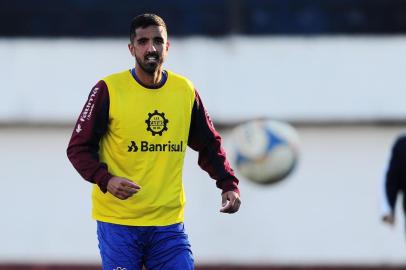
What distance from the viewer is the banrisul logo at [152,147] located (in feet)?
19.0

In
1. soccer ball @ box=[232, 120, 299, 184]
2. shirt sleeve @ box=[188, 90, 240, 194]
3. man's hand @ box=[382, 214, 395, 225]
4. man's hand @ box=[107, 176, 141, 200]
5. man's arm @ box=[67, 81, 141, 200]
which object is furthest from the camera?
soccer ball @ box=[232, 120, 299, 184]

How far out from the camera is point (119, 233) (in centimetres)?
582

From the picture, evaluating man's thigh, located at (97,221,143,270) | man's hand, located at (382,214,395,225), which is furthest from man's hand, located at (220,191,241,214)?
man's hand, located at (382,214,395,225)

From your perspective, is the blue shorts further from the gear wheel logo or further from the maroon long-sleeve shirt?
the gear wheel logo

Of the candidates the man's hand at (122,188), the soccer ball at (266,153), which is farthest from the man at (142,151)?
the soccer ball at (266,153)

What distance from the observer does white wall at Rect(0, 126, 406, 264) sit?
12.1 meters

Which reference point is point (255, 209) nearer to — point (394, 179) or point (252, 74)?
point (252, 74)

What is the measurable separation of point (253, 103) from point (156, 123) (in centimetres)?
639

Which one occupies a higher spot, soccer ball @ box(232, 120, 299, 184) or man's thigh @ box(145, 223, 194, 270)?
soccer ball @ box(232, 120, 299, 184)

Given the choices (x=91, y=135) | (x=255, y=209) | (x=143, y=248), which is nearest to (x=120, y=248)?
(x=143, y=248)

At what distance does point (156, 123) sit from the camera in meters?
5.82

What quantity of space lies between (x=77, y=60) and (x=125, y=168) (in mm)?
6610

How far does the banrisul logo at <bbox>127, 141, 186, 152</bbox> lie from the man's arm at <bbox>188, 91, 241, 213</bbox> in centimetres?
18

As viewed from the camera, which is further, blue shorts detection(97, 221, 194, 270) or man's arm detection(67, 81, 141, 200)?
blue shorts detection(97, 221, 194, 270)
